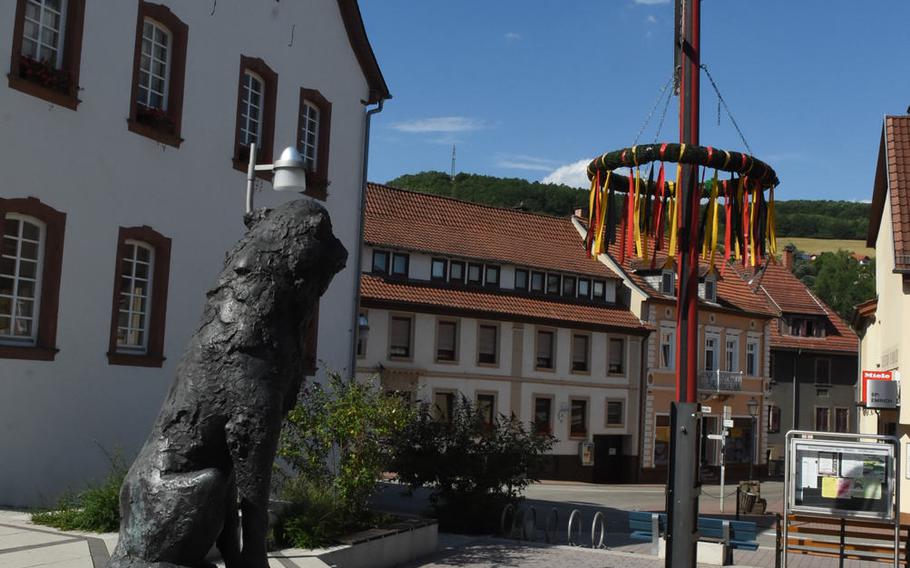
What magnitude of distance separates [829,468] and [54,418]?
986 centimetres

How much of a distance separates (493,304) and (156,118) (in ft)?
75.9

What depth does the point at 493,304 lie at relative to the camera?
37156 millimetres

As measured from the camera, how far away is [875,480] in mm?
12141

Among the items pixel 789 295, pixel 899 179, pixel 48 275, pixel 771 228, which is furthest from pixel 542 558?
pixel 789 295

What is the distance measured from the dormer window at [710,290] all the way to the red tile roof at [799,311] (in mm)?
5142

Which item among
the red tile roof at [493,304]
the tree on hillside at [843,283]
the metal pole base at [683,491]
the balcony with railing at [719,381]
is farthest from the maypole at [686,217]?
the tree on hillside at [843,283]

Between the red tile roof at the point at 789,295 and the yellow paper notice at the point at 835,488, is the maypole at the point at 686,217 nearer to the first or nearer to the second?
the yellow paper notice at the point at 835,488

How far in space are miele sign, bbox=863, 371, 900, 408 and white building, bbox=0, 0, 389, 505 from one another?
15245 mm

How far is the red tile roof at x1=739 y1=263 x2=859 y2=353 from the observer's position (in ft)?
167

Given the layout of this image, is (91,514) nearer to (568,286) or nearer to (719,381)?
(568,286)

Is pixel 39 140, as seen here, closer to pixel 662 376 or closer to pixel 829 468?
pixel 829 468

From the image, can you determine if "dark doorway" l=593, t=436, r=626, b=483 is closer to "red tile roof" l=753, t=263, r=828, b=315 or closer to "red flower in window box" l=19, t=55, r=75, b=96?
"red tile roof" l=753, t=263, r=828, b=315

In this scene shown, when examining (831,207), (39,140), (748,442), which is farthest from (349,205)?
(831,207)

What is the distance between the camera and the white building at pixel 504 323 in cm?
3444
